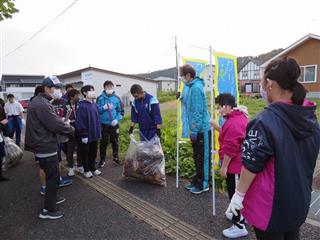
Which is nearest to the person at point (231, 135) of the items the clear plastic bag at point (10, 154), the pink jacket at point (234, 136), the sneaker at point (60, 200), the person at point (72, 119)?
the pink jacket at point (234, 136)

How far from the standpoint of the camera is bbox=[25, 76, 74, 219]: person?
11.5 feet

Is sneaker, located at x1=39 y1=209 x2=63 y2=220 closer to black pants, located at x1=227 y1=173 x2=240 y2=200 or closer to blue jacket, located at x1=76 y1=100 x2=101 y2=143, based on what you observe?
blue jacket, located at x1=76 y1=100 x2=101 y2=143

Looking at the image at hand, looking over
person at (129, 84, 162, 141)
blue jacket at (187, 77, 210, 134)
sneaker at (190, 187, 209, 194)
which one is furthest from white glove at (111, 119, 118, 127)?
sneaker at (190, 187, 209, 194)

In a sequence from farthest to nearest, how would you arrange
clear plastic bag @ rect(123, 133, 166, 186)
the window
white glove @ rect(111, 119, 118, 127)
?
the window < white glove @ rect(111, 119, 118, 127) < clear plastic bag @ rect(123, 133, 166, 186)

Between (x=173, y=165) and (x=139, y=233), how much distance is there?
2362 millimetres

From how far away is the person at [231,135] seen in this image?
284cm

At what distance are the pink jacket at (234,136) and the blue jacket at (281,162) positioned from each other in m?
1.15

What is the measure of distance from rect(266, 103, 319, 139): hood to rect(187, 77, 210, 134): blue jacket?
7.65ft

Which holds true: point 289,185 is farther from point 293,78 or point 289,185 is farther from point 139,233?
point 139,233

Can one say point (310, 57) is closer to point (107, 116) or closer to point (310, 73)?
point (310, 73)

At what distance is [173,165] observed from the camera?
5398mm

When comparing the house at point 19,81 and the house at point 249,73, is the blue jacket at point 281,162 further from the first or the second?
the house at point 249,73

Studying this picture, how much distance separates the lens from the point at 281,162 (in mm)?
1547

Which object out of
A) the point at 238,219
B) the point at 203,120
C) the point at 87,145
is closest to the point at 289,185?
the point at 238,219
